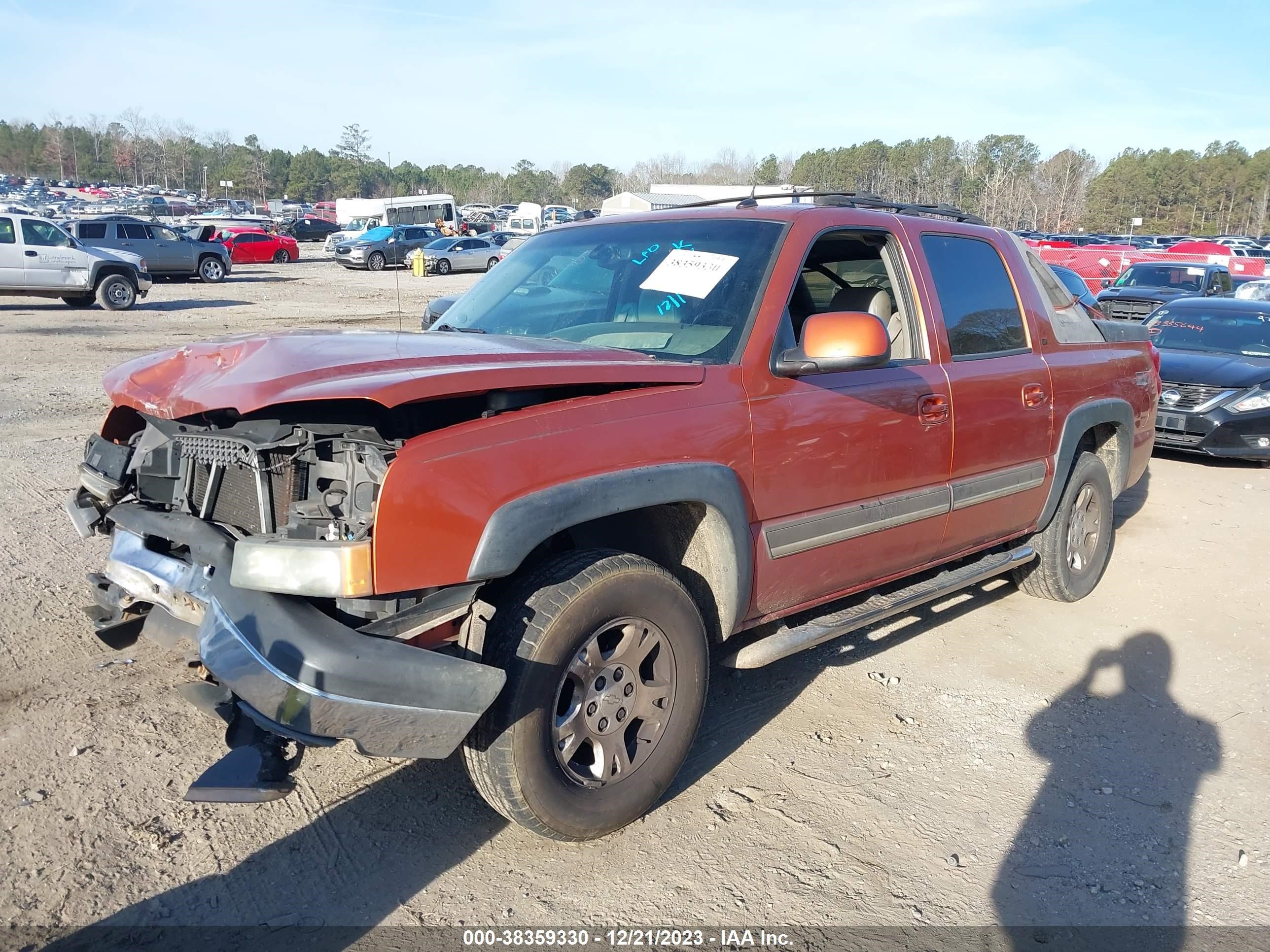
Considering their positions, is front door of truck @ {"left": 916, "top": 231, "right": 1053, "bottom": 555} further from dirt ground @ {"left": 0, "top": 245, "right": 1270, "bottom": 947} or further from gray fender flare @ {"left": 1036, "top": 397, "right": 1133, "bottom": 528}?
dirt ground @ {"left": 0, "top": 245, "right": 1270, "bottom": 947}

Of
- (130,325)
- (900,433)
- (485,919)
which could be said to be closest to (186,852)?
(485,919)

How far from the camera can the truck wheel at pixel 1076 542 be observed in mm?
5352

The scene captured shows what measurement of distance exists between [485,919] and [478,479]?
1.23m

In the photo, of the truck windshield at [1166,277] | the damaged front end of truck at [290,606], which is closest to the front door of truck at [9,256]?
the damaged front end of truck at [290,606]

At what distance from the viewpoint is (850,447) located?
3.75 m

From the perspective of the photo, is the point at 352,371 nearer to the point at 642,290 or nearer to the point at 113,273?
the point at 642,290

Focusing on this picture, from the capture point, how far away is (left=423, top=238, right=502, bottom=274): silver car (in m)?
33.7

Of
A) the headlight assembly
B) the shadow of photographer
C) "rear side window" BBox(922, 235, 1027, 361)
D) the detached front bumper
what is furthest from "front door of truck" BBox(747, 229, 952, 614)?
the headlight assembly

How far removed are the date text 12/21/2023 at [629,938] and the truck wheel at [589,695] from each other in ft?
1.04

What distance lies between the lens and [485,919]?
279cm

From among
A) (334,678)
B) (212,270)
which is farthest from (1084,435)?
(212,270)

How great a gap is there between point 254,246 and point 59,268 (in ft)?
60.5

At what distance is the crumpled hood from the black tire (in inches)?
1042

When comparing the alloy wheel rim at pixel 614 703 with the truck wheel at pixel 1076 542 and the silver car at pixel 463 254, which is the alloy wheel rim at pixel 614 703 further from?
the silver car at pixel 463 254
